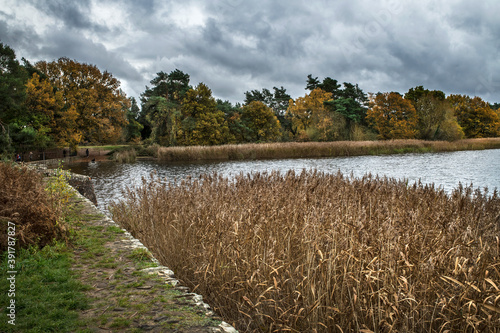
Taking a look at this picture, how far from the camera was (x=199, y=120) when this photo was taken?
42.8 metres

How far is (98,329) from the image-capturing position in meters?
2.57

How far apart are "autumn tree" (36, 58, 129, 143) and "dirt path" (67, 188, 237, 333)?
33.9 metres

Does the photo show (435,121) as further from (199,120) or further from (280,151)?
(199,120)

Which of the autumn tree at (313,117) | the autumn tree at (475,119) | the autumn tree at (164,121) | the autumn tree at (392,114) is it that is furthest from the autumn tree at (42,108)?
the autumn tree at (475,119)

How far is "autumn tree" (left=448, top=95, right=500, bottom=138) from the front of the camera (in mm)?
57156

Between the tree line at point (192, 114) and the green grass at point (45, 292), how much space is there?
22593 mm

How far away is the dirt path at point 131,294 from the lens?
2660 millimetres

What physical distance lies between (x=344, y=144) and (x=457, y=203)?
28.8 m

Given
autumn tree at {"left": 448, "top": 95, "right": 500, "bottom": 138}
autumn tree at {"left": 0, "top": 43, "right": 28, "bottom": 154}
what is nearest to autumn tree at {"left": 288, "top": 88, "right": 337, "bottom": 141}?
autumn tree at {"left": 448, "top": 95, "right": 500, "bottom": 138}

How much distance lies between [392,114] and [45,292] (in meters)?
51.7

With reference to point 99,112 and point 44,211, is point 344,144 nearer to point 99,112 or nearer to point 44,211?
point 99,112

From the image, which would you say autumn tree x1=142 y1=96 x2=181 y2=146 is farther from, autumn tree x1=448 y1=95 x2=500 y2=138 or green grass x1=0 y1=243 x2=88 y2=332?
autumn tree x1=448 y1=95 x2=500 y2=138

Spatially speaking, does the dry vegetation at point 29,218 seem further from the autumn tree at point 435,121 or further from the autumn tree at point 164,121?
the autumn tree at point 435,121

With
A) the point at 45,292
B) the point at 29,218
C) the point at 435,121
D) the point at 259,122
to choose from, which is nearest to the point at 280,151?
the point at 259,122
